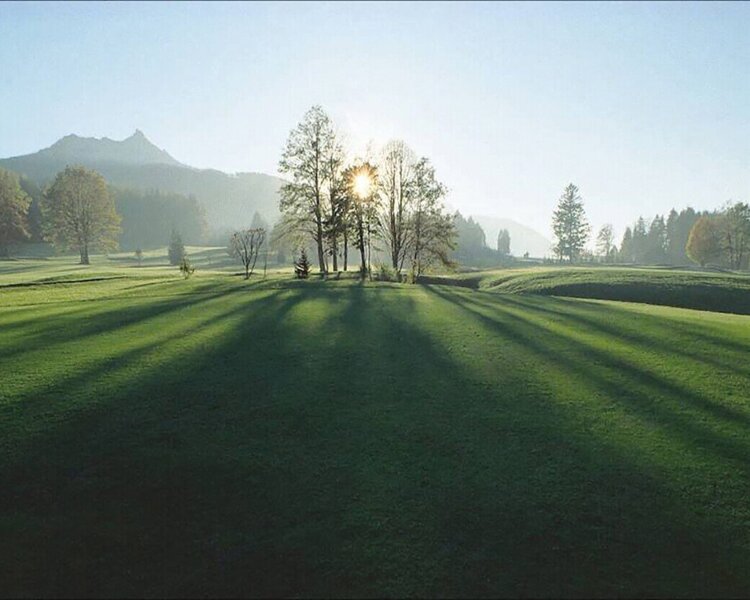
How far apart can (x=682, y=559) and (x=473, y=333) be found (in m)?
9.74

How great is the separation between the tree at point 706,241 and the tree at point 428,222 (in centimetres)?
7155

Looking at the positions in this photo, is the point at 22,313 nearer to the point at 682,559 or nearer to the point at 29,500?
the point at 29,500

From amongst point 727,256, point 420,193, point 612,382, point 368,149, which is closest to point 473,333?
point 612,382

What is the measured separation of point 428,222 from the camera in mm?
47812

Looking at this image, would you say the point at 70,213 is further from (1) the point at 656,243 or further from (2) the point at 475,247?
(1) the point at 656,243

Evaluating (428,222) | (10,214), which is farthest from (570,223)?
(10,214)

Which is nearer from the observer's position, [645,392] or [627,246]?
[645,392]

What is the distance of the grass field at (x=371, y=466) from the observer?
17.1ft

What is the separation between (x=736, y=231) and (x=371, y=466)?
10498cm

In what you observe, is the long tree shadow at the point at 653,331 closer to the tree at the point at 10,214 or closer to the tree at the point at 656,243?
the tree at the point at 10,214

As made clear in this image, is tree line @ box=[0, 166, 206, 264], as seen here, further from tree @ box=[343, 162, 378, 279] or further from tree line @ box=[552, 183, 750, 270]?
tree line @ box=[552, 183, 750, 270]

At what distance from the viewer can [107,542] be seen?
221 inches

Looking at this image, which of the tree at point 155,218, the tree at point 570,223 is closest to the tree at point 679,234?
the tree at point 570,223

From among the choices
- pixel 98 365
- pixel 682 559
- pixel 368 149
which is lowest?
pixel 682 559
